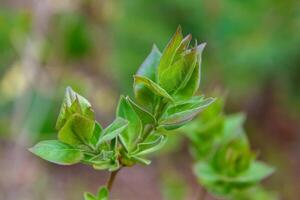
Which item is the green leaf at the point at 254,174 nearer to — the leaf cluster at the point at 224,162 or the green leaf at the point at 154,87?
the leaf cluster at the point at 224,162

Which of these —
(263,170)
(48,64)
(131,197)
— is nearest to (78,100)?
(263,170)

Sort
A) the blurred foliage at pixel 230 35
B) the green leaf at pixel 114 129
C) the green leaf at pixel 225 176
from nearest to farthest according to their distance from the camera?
the green leaf at pixel 114 129, the green leaf at pixel 225 176, the blurred foliage at pixel 230 35

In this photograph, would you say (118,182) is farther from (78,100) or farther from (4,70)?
(78,100)

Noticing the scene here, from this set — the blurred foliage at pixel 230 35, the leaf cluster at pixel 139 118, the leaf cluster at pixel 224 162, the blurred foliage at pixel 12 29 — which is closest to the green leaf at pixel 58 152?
the leaf cluster at pixel 139 118

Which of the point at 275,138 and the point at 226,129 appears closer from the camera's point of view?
the point at 226,129

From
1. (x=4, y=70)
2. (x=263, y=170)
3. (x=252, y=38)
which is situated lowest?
(x=4, y=70)

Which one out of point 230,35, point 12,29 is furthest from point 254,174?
point 230,35

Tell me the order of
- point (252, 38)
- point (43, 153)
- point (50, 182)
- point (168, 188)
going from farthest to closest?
point (50, 182), point (252, 38), point (168, 188), point (43, 153)
